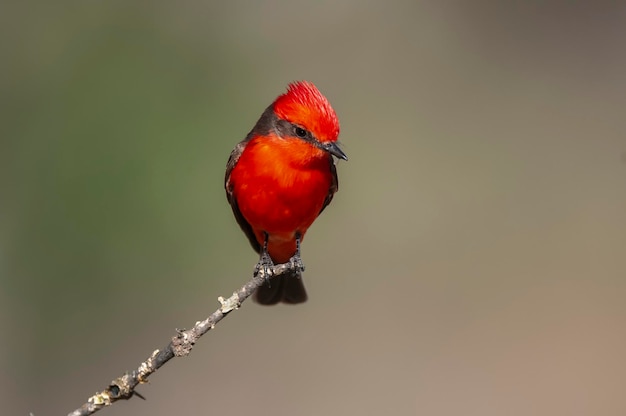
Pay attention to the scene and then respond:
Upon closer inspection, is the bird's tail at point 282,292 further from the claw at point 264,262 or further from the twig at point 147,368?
the twig at point 147,368

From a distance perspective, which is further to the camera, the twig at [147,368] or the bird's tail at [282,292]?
the bird's tail at [282,292]

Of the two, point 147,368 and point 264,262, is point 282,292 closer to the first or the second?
point 264,262

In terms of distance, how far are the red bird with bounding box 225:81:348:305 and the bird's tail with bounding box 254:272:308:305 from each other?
0.58 meters

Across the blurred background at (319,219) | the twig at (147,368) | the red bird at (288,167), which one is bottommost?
the twig at (147,368)

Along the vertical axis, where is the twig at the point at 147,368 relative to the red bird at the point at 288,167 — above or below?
below

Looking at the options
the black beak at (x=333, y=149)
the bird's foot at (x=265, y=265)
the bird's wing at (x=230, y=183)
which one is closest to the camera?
the black beak at (x=333, y=149)

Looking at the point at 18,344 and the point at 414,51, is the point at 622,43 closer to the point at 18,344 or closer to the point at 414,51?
the point at 414,51

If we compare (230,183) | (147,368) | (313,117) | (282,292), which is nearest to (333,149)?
(313,117)

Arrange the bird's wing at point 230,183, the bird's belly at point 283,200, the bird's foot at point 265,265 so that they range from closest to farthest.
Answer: the bird's foot at point 265,265, the bird's belly at point 283,200, the bird's wing at point 230,183

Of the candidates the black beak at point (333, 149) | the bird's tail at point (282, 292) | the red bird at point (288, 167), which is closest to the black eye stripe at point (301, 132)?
the red bird at point (288, 167)

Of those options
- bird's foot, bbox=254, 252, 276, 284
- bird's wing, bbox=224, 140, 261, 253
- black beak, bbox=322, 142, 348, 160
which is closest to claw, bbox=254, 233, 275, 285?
bird's foot, bbox=254, 252, 276, 284

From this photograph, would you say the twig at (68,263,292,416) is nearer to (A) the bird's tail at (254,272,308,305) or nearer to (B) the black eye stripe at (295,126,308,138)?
(B) the black eye stripe at (295,126,308,138)

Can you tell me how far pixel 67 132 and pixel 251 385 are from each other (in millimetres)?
2592

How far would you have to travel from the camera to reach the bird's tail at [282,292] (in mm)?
4773
